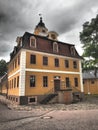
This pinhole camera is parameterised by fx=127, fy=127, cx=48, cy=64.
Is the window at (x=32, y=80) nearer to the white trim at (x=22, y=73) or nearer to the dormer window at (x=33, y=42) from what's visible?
the white trim at (x=22, y=73)

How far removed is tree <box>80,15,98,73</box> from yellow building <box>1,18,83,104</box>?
80.7 inches

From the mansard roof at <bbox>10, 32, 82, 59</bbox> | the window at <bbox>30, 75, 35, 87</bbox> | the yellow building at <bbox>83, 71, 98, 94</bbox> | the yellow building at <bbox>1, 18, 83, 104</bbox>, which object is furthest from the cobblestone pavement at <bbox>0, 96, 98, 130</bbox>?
the yellow building at <bbox>83, 71, 98, 94</bbox>

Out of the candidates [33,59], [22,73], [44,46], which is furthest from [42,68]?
[44,46]

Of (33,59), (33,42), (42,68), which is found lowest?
(42,68)

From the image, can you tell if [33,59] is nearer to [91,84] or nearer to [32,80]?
[32,80]

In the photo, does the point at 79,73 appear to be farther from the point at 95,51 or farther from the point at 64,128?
the point at 64,128

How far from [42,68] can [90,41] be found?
1045 cm

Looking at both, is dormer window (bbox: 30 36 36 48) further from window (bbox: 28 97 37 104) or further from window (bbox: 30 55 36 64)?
window (bbox: 28 97 37 104)

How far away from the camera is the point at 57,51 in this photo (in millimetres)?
22016

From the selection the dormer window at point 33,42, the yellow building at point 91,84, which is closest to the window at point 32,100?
the dormer window at point 33,42

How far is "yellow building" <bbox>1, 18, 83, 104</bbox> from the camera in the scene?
17.9 m

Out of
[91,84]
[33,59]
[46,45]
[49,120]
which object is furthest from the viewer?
[91,84]

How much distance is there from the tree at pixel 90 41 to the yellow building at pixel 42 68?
6.72ft

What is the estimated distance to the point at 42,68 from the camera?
19.6 meters
